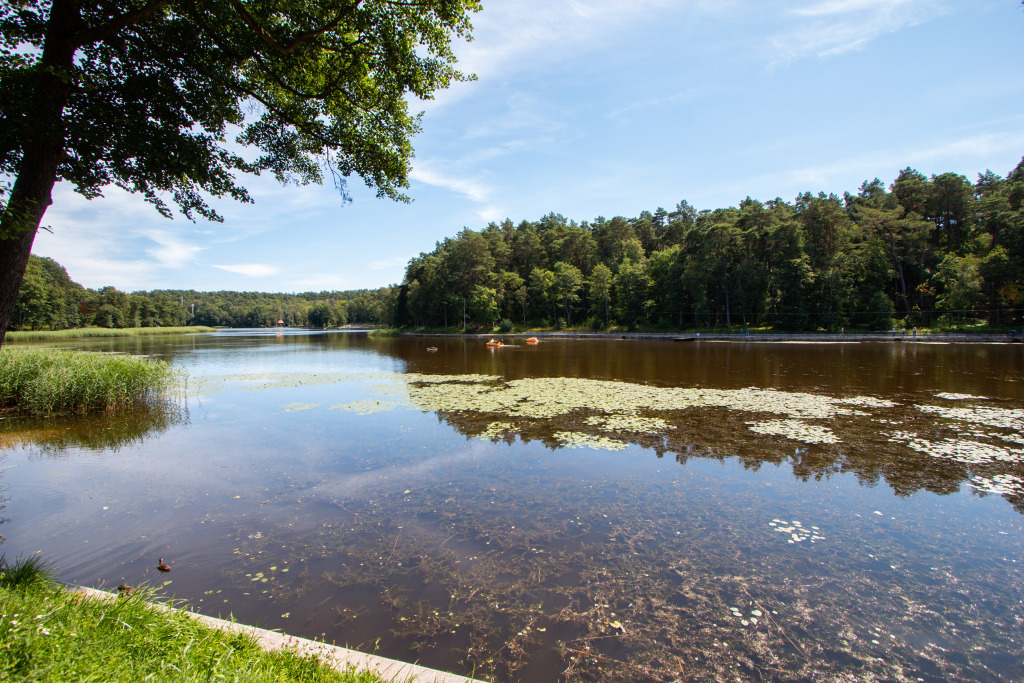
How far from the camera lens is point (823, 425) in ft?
34.0

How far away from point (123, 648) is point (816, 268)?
5773 centimetres

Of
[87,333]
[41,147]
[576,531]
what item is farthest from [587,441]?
[87,333]

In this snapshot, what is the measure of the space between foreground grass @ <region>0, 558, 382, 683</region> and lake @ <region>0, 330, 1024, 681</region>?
0.90 meters

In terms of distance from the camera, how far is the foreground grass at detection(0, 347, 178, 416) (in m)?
11.6

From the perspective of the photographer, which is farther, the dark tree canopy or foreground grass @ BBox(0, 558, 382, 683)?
the dark tree canopy

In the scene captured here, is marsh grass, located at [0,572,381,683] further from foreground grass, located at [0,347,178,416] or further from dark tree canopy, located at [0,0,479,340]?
foreground grass, located at [0,347,178,416]

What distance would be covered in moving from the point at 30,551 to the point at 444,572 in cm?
455

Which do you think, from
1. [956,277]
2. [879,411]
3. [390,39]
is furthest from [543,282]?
[390,39]

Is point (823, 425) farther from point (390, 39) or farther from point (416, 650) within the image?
point (390, 39)

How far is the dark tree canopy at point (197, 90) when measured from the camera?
4.51m

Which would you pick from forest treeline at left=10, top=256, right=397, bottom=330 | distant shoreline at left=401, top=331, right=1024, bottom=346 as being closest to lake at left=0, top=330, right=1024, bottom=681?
distant shoreline at left=401, top=331, right=1024, bottom=346

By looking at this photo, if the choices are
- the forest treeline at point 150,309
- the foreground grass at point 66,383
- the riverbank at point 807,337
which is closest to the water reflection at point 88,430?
the foreground grass at point 66,383

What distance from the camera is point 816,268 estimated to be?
47875 mm

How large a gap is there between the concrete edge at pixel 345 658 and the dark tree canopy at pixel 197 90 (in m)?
3.88
